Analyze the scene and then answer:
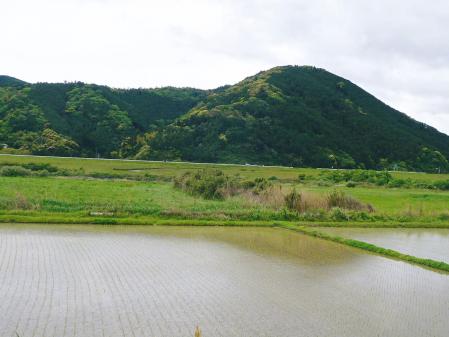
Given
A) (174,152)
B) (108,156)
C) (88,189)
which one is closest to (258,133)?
(174,152)

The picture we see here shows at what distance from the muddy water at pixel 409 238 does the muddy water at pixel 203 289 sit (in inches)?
76.6

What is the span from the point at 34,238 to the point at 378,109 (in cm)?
9627

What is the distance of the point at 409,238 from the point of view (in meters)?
16.2

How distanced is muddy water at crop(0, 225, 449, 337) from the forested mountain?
58.2 m

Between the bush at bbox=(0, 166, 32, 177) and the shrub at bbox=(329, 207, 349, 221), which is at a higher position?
the bush at bbox=(0, 166, 32, 177)

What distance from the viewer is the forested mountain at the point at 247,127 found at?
73.1 metres

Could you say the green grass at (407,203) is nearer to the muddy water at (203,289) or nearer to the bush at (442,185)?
the muddy water at (203,289)

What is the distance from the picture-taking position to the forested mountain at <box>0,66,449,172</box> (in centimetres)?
7306

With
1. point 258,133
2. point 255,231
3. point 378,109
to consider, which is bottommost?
point 255,231

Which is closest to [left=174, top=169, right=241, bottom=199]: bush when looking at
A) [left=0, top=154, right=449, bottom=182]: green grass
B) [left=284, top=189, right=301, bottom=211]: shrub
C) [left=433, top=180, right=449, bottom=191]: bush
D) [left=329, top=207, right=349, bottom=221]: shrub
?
[left=284, top=189, right=301, bottom=211]: shrub

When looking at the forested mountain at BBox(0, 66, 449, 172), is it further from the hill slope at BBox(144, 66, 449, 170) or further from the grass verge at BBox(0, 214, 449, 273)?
the grass verge at BBox(0, 214, 449, 273)

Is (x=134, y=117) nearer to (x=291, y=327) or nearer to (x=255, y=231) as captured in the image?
(x=255, y=231)

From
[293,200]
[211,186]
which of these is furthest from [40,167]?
[293,200]

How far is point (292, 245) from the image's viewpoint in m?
13.5
